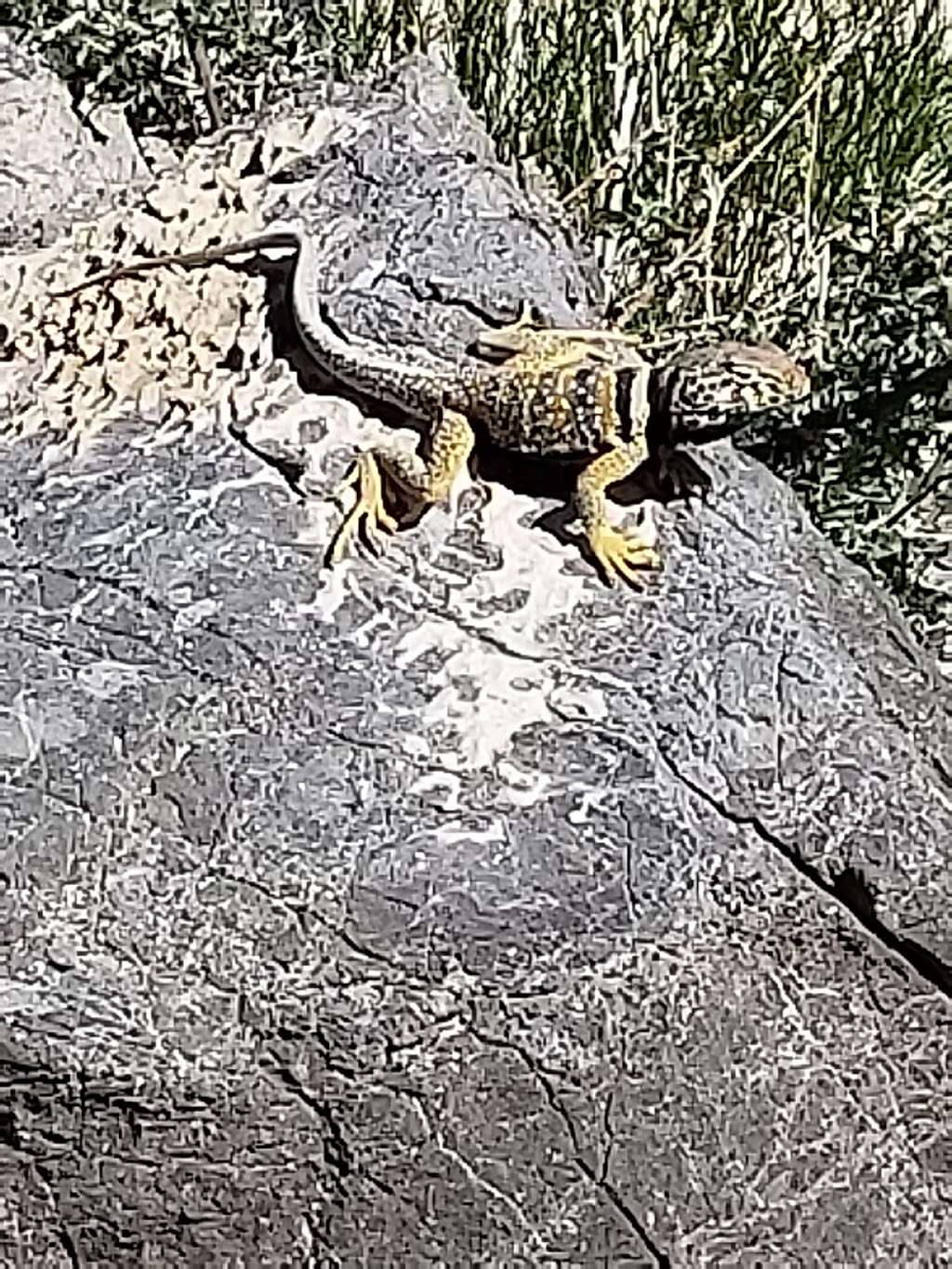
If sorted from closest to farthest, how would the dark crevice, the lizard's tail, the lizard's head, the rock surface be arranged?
1. the rock surface
2. the dark crevice
3. the lizard's head
4. the lizard's tail

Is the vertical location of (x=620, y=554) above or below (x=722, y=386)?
below

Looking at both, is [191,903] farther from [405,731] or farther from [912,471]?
[912,471]

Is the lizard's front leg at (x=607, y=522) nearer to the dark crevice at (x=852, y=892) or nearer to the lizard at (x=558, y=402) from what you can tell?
the lizard at (x=558, y=402)

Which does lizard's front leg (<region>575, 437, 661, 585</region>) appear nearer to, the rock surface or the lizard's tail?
the rock surface

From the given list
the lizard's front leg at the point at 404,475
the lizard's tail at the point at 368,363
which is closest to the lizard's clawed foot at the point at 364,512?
the lizard's front leg at the point at 404,475

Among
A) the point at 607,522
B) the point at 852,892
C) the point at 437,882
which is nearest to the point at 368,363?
the point at 607,522

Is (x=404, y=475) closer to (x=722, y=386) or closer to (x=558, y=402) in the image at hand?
(x=558, y=402)

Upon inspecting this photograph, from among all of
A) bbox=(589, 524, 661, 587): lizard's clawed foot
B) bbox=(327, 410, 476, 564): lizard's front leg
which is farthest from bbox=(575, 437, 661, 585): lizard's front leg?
bbox=(327, 410, 476, 564): lizard's front leg
